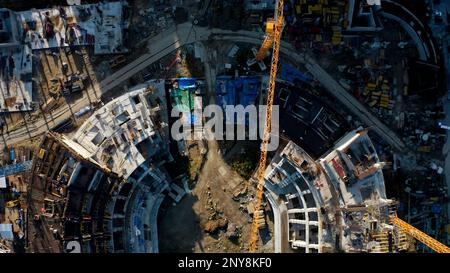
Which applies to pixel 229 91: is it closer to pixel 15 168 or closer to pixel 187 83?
pixel 187 83

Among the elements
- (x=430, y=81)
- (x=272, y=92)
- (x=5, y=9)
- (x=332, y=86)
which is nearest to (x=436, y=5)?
(x=430, y=81)

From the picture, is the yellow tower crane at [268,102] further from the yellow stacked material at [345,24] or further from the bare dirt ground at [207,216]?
the yellow stacked material at [345,24]

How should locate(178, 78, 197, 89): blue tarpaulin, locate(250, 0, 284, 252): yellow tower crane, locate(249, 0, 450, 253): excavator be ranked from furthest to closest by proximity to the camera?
locate(178, 78, 197, 89): blue tarpaulin, locate(250, 0, 284, 252): yellow tower crane, locate(249, 0, 450, 253): excavator

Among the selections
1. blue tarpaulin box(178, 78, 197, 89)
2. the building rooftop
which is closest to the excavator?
the building rooftop

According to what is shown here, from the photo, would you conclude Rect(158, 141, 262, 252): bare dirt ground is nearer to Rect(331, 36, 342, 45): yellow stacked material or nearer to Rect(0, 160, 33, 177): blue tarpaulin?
Rect(0, 160, 33, 177): blue tarpaulin

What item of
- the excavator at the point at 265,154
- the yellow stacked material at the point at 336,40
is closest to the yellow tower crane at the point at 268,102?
the excavator at the point at 265,154
